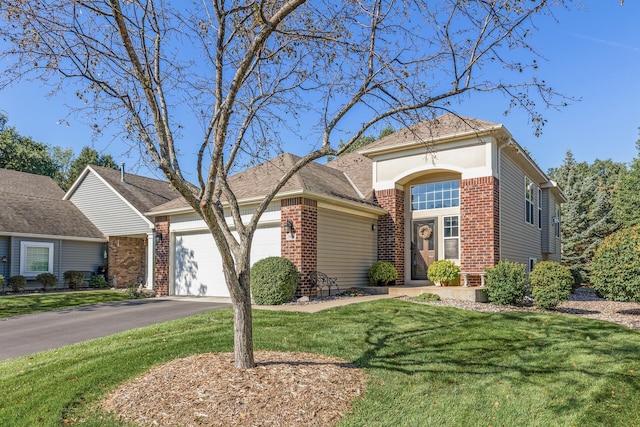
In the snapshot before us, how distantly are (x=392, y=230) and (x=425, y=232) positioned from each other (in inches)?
44.8

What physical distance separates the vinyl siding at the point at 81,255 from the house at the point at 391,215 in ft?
22.4

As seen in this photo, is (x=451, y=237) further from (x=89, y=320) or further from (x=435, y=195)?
(x=89, y=320)

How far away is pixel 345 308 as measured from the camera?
995 cm

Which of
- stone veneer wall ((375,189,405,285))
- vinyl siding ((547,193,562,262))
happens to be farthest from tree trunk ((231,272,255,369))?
vinyl siding ((547,193,562,262))

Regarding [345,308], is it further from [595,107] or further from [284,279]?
[595,107]

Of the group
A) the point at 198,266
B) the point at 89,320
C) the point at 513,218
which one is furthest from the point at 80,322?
the point at 513,218

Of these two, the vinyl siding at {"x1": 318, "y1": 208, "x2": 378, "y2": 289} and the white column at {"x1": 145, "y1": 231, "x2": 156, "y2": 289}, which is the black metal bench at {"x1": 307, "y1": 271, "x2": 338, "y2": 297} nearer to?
the vinyl siding at {"x1": 318, "y1": 208, "x2": 378, "y2": 289}

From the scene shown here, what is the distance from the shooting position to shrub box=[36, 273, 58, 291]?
17953mm

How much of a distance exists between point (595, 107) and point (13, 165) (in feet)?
131

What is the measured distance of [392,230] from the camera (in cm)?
1473

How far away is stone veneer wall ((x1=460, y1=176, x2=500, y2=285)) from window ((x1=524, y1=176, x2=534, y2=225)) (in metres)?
4.17

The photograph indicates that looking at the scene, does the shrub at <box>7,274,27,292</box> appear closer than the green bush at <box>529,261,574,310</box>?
No

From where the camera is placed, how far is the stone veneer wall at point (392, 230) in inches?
580

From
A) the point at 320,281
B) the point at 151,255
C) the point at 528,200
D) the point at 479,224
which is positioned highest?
the point at 528,200
